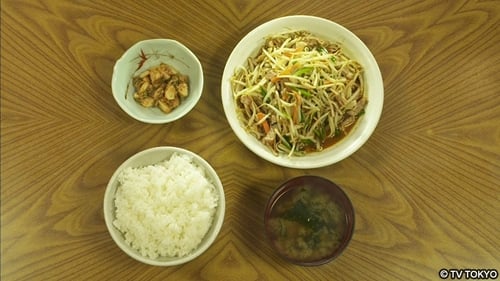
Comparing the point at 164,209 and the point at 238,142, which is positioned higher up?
the point at 238,142

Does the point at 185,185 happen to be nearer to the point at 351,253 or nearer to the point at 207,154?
the point at 207,154

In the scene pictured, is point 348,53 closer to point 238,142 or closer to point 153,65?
point 238,142

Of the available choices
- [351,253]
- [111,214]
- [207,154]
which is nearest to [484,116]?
[351,253]
